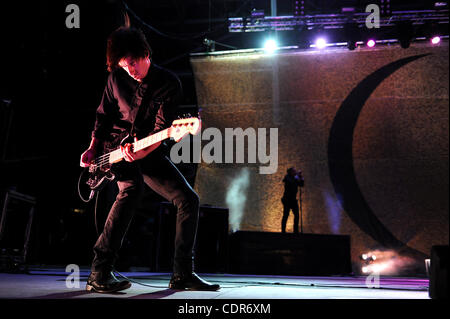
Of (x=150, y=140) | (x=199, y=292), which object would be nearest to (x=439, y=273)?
(x=199, y=292)

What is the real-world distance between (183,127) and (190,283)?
1.06m

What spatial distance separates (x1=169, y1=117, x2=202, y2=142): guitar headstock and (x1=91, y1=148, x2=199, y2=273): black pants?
0.26 m

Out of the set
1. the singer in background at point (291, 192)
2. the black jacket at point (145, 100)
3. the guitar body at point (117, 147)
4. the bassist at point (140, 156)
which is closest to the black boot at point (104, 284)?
the bassist at point (140, 156)

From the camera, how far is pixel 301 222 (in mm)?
9453

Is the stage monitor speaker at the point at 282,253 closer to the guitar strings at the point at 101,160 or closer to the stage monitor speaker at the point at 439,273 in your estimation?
the guitar strings at the point at 101,160

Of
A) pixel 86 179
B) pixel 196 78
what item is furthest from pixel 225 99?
pixel 86 179

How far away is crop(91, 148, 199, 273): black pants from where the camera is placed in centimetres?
257

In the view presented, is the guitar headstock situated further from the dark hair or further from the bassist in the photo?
the dark hair

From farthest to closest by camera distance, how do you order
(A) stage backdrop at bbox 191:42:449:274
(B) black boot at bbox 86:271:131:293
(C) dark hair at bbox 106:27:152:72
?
(A) stage backdrop at bbox 191:42:449:274, (C) dark hair at bbox 106:27:152:72, (B) black boot at bbox 86:271:131:293

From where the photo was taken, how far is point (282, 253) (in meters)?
7.15

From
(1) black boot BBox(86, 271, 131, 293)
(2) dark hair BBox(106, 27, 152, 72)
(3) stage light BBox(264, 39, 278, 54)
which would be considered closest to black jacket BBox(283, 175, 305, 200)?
(3) stage light BBox(264, 39, 278, 54)

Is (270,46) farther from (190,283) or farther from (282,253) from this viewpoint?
(190,283)

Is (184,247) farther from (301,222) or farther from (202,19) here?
(202,19)

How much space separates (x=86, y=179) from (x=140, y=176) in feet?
1.82
